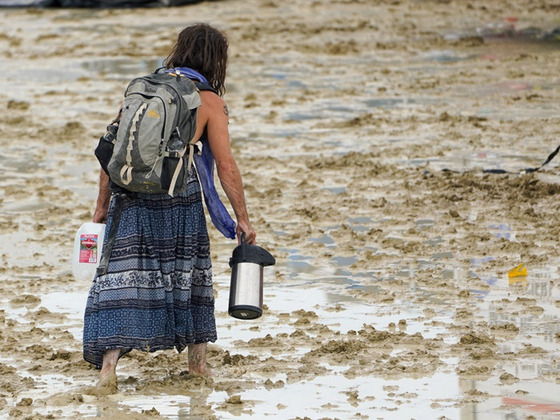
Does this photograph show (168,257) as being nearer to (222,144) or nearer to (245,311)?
(245,311)

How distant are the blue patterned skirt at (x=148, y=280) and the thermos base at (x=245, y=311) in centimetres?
20

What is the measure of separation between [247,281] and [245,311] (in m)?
0.14

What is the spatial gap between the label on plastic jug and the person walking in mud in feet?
0.55

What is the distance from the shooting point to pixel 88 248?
5.69 meters

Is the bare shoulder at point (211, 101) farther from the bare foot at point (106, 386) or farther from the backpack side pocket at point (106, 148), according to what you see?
the bare foot at point (106, 386)

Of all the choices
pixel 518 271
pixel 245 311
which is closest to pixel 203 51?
pixel 245 311

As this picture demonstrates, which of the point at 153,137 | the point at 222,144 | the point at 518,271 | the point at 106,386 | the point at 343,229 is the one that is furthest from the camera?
the point at 343,229

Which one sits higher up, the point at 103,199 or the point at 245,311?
the point at 103,199

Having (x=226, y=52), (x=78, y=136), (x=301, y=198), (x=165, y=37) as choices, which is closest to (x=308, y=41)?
(x=165, y=37)

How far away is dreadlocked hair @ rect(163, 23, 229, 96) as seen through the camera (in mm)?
5508

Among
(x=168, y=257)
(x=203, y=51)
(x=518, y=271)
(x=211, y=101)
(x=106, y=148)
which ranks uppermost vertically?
(x=203, y=51)

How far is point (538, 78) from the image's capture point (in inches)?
593

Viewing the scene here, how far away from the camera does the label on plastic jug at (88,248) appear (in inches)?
223

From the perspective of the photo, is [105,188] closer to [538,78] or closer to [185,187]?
[185,187]
